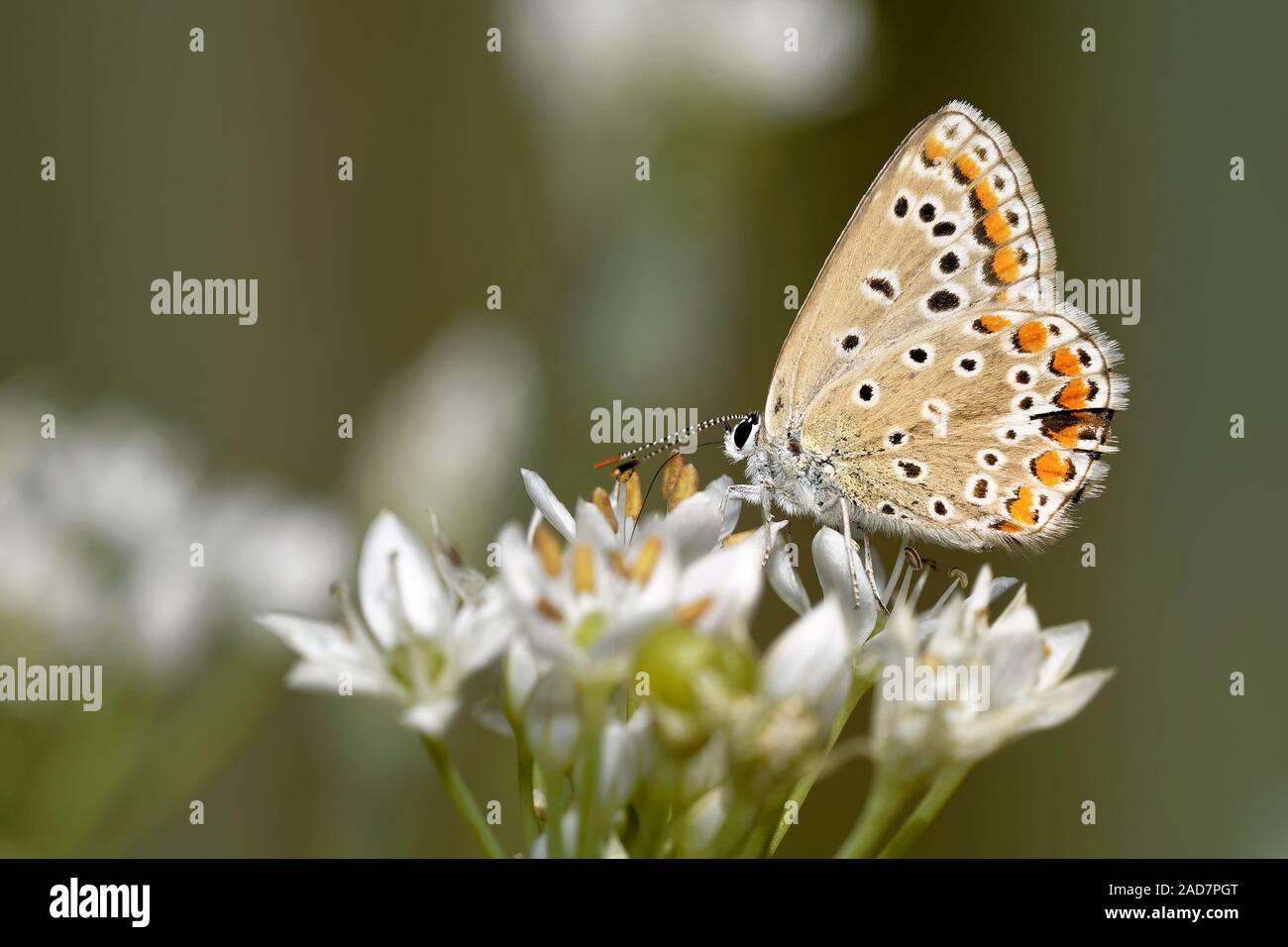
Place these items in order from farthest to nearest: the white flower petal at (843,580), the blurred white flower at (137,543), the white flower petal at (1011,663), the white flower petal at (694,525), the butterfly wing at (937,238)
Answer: the blurred white flower at (137,543)
the butterfly wing at (937,238)
the white flower petal at (843,580)
the white flower petal at (694,525)
the white flower petal at (1011,663)

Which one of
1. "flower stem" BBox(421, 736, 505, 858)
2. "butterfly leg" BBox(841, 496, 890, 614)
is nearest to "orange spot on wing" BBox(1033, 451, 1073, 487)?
"butterfly leg" BBox(841, 496, 890, 614)

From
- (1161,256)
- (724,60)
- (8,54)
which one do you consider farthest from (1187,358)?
(8,54)

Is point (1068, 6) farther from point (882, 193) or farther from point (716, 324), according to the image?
point (882, 193)

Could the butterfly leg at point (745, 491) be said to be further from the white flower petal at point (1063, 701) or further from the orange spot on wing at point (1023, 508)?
the white flower petal at point (1063, 701)

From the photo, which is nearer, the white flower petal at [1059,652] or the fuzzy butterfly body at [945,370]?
the white flower petal at [1059,652]

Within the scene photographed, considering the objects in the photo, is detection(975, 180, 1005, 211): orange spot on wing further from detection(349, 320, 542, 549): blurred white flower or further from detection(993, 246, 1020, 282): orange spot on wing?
detection(349, 320, 542, 549): blurred white flower

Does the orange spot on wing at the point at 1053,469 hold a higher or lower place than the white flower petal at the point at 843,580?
higher

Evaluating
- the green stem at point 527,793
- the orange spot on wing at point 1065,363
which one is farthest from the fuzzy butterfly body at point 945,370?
the green stem at point 527,793
